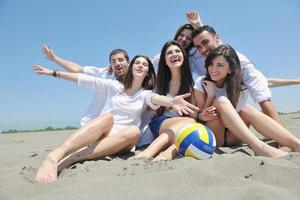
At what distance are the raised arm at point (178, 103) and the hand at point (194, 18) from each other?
2.02m

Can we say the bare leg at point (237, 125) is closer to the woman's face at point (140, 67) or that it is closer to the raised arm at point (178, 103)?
the raised arm at point (178, 103)

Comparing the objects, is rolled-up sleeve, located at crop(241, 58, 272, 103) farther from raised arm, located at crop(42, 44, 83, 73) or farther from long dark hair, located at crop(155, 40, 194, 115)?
raised arm, located at crop(42, 44, 83, 73)

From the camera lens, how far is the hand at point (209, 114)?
4.20 m

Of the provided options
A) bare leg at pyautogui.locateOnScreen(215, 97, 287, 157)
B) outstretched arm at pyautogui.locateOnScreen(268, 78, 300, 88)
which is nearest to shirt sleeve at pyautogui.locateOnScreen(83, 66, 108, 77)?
bare leg at pyautogui.locateOnScreen(215, 97, 287, 157)

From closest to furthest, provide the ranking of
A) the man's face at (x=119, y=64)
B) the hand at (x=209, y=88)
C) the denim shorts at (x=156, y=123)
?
the hand at (x=209, y=88), the denim shorts at (x=156, y=123), the man's face at (x=119, y=64)

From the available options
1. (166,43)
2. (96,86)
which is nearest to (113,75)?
(96,86)

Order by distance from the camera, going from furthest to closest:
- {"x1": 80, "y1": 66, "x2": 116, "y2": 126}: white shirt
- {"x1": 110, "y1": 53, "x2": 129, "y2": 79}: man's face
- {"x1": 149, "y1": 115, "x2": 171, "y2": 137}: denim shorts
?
{"x1": 110, "y1": 53, "x2": 129, "y2": 79}: man's face
{"x1": 80, "y1": 66, "x2": 116, "y2": 126}: white shirt
{"x1": 149, "y1": 115, "x2": 171, "y2": 137}: denim shorts

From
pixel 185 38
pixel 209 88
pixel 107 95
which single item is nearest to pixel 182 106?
pixel 209 88

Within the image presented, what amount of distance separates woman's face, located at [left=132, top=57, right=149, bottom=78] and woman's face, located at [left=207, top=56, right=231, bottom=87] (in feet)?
2.97

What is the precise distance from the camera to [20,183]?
2.97 m

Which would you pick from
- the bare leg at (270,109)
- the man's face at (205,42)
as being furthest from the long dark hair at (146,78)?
the bare leg at (270,109)

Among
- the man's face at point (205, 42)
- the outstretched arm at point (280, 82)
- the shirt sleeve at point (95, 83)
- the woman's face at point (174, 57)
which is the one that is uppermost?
the man's face at point (205, 42)

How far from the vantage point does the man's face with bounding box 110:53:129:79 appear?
17.6 ft

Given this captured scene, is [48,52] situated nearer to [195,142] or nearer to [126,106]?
[126,106]
